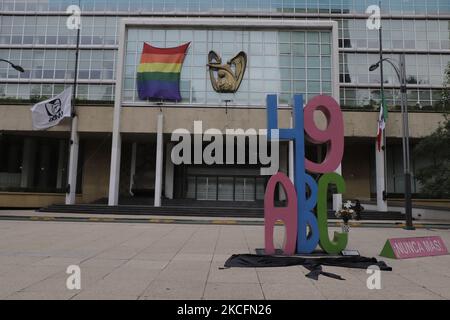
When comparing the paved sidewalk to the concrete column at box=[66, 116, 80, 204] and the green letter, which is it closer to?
the green letter

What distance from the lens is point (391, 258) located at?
10820 mm

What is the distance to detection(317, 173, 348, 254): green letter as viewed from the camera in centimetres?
1102

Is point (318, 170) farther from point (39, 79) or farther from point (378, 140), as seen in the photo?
point (39, 79)

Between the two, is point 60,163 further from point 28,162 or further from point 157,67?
point 157,67

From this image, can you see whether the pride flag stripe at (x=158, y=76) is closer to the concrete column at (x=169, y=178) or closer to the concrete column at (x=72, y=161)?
the concrete column at (x=72, y=161)

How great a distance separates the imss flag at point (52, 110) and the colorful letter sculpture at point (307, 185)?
26460 millimetres

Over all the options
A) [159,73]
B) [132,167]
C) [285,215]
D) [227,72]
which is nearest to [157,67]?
[159,73]

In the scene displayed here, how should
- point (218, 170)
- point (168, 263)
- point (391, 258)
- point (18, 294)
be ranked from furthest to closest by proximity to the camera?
1. point (218, 170)
2. point (391, 258)
3. point (168, 263)
4. point (18, 294)

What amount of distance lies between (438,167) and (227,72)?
18.8 m

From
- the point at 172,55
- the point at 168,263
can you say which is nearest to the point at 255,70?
the point at 172,55

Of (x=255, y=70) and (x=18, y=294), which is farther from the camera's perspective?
(x=255, y=70)

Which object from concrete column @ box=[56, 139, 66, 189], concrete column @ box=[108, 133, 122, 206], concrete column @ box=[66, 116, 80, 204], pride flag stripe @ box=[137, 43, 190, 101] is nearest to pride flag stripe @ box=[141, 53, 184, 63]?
pride flag stripe @ box=[137, 43, 190, 101]

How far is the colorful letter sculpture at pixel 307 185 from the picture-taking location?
36.2 feet
